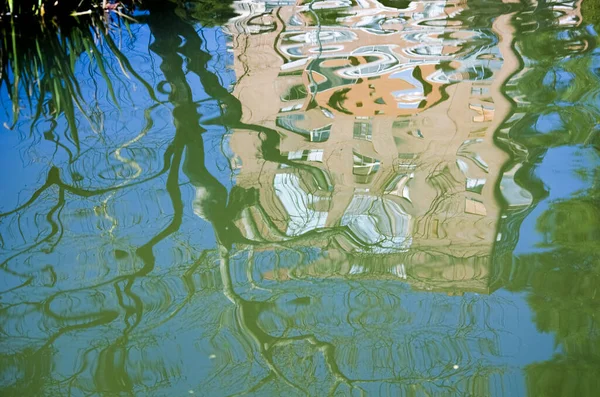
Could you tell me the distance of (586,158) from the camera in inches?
117

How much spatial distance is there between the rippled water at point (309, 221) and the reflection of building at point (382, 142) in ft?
0.04

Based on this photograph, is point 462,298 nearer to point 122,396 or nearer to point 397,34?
point 122,396

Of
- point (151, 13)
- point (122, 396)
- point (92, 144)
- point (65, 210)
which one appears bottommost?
point (122, 396)

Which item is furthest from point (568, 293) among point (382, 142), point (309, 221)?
point (382, 142)

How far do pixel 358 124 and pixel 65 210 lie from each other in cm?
142

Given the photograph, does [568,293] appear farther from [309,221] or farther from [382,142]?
[382,142]

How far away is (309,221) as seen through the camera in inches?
106

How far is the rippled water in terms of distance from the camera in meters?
2.02

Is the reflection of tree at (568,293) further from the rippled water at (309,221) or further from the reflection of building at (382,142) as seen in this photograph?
the reflection of building at (382,142)

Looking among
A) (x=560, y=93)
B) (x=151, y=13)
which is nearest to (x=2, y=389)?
(x=560, y=93)

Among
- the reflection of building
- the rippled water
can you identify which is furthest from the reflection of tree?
the reflection of building

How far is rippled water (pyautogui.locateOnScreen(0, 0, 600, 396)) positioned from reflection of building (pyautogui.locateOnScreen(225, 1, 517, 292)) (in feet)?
0.04

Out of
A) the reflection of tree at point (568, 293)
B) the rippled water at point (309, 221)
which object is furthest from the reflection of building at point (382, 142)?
the reflection of tree at point (568, 293)

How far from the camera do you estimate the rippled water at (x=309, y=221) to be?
2.02 meters
